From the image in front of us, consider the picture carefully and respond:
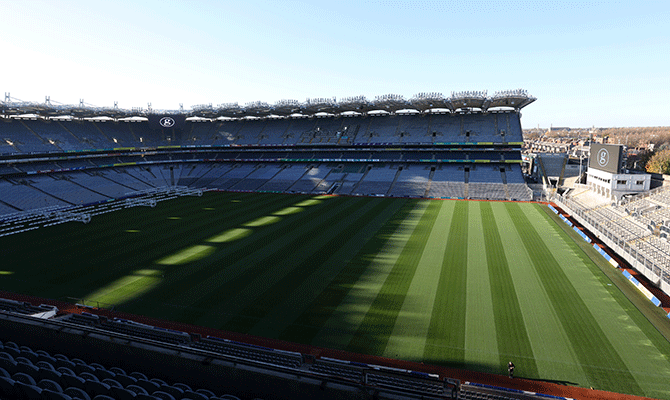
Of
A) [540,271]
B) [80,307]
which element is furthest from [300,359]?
[540,271]

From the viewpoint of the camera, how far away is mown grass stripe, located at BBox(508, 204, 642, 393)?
12555 mm

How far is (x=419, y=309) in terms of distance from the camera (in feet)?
56.7

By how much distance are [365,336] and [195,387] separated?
825cm

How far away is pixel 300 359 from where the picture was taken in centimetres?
1218

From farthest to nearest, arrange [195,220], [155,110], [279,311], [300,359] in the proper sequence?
[155,110]
[195,220]
[279,311]
[300,359]

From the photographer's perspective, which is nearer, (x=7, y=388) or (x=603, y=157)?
(x=7, y=388)

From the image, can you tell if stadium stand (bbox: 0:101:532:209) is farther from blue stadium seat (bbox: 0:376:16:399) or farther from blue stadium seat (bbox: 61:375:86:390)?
blue stadium seat (bbox: 61:375:86:390)

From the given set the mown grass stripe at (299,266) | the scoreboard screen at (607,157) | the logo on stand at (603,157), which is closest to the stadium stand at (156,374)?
the mown grass stripe at (299,266)

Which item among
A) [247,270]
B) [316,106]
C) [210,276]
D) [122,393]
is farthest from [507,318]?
[316,106]

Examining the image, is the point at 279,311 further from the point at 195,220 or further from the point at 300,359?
the point at 195,220

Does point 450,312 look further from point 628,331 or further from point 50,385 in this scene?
point 50,385

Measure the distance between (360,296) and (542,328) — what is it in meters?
8.64

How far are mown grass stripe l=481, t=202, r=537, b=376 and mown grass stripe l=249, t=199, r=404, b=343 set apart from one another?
8.42 metres

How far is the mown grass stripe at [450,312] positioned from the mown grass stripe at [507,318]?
1534 mm
